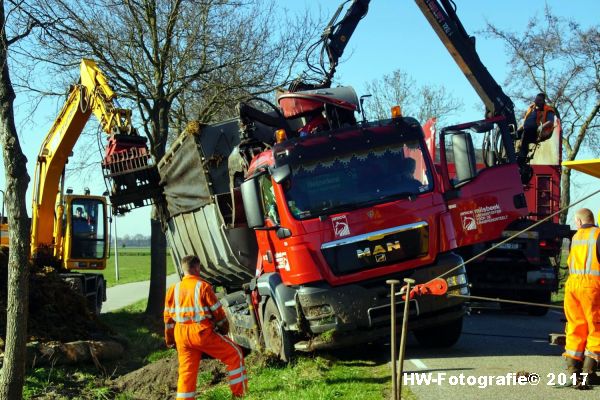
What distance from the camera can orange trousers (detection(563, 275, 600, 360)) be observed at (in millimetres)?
7645

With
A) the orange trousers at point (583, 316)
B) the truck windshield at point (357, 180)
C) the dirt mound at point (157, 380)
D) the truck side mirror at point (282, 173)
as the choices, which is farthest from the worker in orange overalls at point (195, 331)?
the orange trousers at point (583, 316)

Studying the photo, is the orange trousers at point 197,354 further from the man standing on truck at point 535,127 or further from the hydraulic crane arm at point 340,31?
the man standing on truck at point 535,127

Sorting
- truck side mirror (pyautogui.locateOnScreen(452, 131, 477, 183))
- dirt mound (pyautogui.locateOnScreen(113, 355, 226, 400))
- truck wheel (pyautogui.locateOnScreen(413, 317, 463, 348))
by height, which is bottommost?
dirt mound (pyautogui.locateOnScreen(113, 355, 226, 400))

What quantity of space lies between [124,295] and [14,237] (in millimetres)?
21154

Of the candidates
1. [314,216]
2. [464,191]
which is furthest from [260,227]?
[464,191]

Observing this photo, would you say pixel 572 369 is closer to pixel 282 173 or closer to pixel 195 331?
pixel 195 331

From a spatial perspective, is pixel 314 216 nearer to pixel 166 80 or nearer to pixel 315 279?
pixel 315 279

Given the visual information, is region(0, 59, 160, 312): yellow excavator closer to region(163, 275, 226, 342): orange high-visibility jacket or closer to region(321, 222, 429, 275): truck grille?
region(321, 222, 429, 275): truck grille

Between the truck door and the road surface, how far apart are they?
12.6 meters

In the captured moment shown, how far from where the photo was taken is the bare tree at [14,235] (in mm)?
8508

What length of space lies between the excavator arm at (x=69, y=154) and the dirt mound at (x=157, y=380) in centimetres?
394

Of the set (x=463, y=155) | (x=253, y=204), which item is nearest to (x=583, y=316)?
(x=253, y=204)

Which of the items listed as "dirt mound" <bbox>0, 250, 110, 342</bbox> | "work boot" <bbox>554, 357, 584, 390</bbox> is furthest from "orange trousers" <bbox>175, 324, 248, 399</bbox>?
"dirt mound" <bbox>0, 250, 110, 342</bbox>

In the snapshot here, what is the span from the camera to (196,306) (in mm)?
8055
